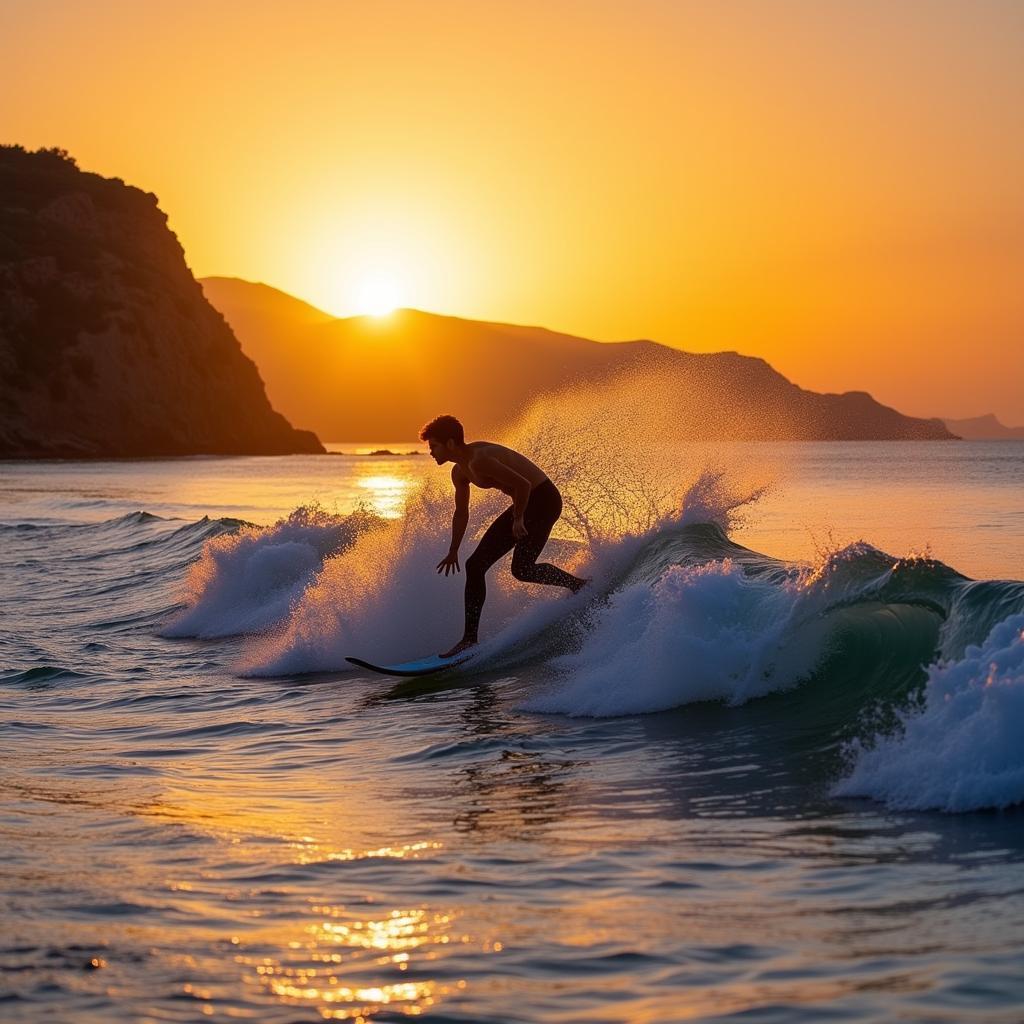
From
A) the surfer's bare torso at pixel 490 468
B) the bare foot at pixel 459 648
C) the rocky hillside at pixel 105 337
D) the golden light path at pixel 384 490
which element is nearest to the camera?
the surfer's bare torso at pixel 490 468

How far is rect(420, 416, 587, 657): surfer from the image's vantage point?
10.4 metres

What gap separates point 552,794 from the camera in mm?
6793

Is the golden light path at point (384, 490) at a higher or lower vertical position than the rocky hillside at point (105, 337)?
lower

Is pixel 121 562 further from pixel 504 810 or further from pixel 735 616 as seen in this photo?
pixel 504 810

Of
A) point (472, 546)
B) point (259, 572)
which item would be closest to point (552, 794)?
point (472, 546)

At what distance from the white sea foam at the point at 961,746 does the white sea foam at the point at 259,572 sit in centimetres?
979

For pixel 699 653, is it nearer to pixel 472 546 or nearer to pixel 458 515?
pixel 458 515

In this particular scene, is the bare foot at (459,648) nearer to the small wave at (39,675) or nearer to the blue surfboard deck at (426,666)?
the blue surfboard deck at (426,666)

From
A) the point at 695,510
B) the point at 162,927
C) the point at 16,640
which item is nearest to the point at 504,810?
the point at 162,927

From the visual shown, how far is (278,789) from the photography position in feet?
23.6

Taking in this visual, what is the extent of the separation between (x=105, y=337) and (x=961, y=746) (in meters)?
95.7

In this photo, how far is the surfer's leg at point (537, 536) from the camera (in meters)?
10.7

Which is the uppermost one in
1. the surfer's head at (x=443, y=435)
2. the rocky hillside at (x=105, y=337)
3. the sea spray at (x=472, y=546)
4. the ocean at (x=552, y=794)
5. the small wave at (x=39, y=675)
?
the rocky hillside at (x=105, y=337)

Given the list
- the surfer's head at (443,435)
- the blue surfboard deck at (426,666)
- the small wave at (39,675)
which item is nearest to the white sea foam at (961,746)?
the surfer's head at (443,435)
